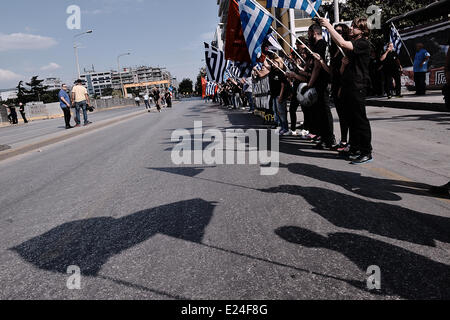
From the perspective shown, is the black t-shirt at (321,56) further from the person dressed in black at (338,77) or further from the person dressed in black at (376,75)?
the person dressed in black at (376,75)

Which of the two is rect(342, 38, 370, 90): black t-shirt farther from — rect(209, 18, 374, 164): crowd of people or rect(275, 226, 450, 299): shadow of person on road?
rect(275, 226, 450, 299): shadow of person on road

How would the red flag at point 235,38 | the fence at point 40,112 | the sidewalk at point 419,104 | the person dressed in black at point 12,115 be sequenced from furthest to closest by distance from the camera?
the fence at point 40,112 < the person dressed in black at point 12,115 < the sidewalk at point 419,104 < the red flag at point 235,38

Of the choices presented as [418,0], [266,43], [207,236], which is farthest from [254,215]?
[418,0]

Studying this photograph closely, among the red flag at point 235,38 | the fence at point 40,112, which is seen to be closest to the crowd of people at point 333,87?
the red flag at point 235,38

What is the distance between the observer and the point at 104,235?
3.18 metres

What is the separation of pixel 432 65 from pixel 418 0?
11899mm

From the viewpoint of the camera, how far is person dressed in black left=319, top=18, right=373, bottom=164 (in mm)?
5227

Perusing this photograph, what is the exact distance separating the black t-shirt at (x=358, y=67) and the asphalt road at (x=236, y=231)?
3.90ft

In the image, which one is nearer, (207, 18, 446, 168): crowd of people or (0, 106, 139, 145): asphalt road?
(207, 18, 446, 168): crowd of people

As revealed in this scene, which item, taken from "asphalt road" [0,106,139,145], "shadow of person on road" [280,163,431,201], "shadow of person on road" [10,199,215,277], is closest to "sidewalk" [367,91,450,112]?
"shadow of person on road" [280,163,431,201]

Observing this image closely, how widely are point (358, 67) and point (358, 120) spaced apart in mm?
799

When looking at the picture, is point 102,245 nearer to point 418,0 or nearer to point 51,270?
point 51,270

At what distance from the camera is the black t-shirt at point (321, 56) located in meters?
6.45

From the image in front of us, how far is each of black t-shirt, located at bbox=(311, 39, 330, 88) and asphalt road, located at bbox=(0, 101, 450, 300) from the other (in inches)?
65.5
